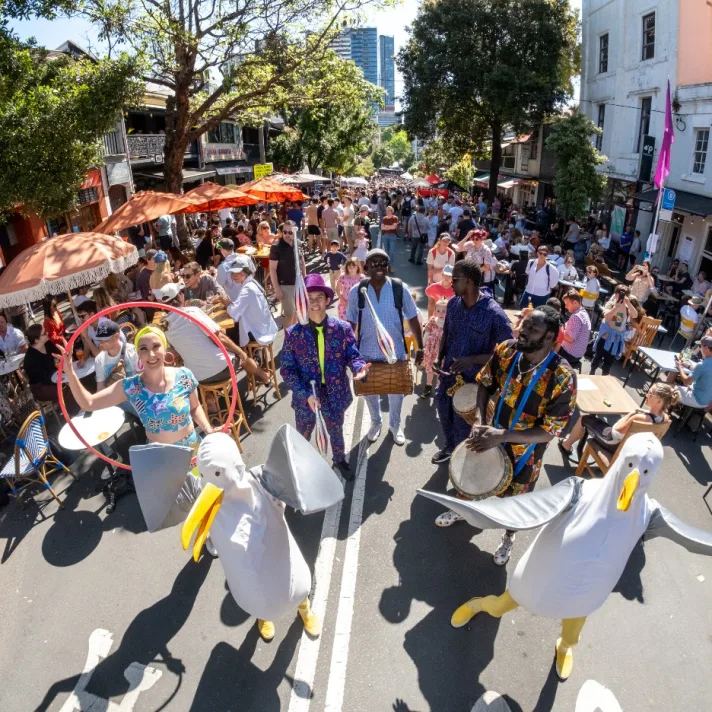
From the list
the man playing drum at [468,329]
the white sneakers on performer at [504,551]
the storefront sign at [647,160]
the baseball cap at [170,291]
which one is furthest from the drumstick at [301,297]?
the storefront sign at [647,160]

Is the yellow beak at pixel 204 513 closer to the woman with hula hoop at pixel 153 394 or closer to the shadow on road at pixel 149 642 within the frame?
the woman with hula hoop at pixel 153 394

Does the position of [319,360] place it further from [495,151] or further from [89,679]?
[495,151]

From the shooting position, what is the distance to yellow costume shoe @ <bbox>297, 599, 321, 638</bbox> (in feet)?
11.6

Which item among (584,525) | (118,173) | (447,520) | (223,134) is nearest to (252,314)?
(447,520)

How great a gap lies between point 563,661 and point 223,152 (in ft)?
107

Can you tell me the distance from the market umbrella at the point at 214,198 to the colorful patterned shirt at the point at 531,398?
863cm

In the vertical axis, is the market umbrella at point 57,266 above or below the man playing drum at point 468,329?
above

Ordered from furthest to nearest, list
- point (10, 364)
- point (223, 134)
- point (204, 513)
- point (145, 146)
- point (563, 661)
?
point (223, 134), point (145, 146), point (10, 364), point (563, 661), point (204, 513)

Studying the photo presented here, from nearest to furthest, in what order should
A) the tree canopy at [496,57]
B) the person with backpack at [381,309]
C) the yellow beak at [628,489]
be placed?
the yellow beak at [628,489]
the person with backpack at [381,309]
the tree canopy at [496,57]

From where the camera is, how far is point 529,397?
139 inches

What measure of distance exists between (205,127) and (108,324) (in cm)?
982

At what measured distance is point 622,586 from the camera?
→ 3967 mm

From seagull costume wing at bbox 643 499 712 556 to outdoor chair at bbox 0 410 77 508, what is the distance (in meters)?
5.08

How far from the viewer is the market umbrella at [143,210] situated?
963 cm
